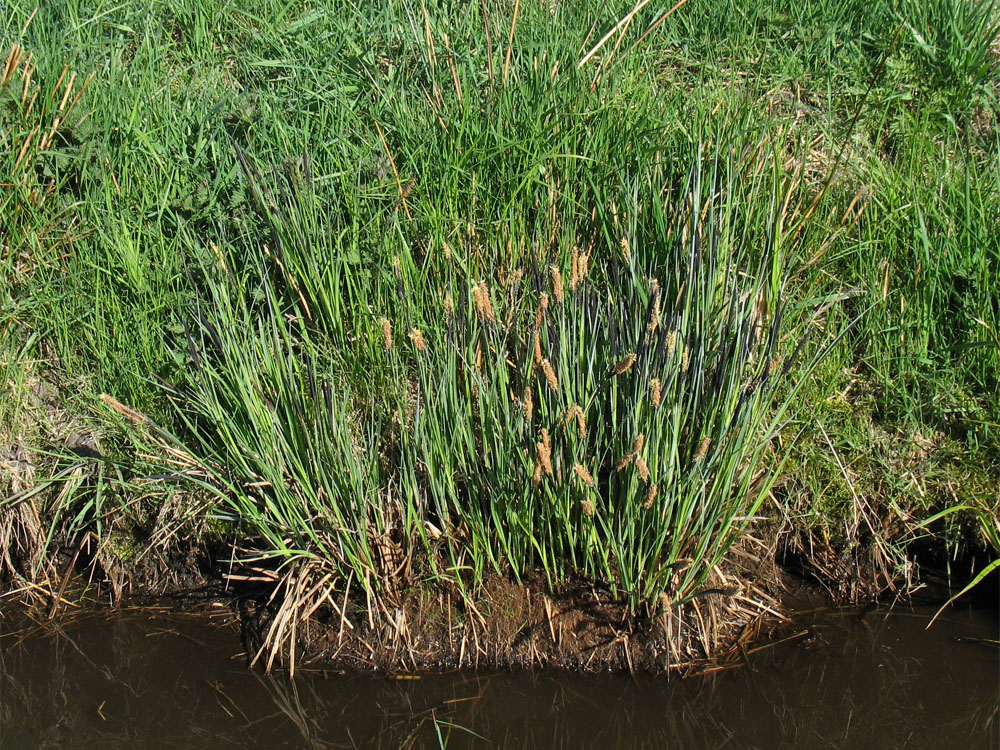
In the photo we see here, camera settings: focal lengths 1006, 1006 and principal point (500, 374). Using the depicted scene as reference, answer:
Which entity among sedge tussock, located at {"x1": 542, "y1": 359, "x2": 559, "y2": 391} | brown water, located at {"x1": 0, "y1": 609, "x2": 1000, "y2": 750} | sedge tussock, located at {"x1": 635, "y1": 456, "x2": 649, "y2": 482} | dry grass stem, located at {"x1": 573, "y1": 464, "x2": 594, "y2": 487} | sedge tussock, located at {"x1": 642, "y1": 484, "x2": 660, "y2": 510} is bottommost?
brown water, located at {"x1": 0, "y1": 609, "x2": 1000, "y2": 750}

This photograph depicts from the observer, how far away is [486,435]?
2594 mm

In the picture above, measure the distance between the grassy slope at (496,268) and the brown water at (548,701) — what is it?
0.30 meters

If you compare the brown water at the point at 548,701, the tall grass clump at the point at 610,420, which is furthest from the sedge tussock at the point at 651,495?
the brown water at the point at 548,701

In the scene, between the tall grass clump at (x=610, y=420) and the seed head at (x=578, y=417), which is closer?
the seed head at (x=578, y=417)

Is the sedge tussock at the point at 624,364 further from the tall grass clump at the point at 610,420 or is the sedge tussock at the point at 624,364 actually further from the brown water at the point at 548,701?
the brown water at the point at 548,701

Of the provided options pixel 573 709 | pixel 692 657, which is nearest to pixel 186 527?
pixel 573 709

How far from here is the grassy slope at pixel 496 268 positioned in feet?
8.63

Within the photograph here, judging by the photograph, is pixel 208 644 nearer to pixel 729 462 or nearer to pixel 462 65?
pixel 729 462

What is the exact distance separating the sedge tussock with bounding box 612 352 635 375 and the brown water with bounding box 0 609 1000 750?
0.88m

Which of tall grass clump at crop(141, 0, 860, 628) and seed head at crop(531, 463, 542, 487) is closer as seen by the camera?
seed head at crop(531, 463, 542, 487)

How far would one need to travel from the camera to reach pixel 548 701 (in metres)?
2.66

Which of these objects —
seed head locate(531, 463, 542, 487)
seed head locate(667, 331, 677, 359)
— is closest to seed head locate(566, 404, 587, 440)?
seed head locate(531, 463, 542, 487)

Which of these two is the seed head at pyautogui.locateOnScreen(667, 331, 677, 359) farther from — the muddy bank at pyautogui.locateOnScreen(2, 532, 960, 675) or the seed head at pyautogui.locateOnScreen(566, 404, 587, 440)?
the muddy bank at pyautogui.locateOnScreen(2, 532, 960, 675)

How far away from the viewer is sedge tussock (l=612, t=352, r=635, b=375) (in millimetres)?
2336
